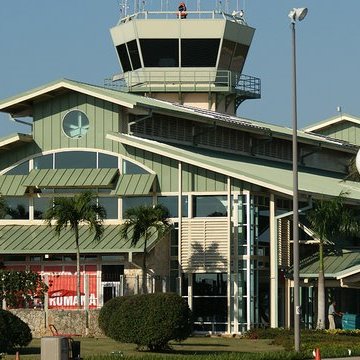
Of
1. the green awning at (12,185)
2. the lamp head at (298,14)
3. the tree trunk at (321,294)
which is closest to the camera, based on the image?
the lamp head at (298,14)

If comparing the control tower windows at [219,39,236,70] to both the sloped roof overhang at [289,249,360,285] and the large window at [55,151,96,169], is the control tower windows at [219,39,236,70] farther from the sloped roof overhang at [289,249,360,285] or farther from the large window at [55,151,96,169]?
the sloped roof overhang at [289,249,360,285]

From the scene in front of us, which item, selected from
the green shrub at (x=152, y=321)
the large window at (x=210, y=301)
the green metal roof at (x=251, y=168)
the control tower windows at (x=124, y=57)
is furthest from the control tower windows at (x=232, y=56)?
the green shrub at (x=152, y=321)

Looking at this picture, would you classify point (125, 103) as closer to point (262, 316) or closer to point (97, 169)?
point (97, 169)

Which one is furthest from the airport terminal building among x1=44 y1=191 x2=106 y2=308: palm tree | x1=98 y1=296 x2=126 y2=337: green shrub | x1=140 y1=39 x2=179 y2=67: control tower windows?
x1=140 y1=39 x2=179 y2=67: control tower windows

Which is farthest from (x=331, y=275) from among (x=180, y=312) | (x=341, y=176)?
(x=341, y=176)

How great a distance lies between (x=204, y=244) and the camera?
5628 centimetres

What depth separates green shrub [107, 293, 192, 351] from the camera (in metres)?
43.3

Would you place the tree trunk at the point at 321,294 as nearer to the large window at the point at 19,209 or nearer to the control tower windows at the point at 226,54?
the large window at the point at 19,209

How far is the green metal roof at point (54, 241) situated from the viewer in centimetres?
5516

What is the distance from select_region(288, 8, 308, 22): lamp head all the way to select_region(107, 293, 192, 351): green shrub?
9639 millimetres

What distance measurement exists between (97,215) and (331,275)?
9.67 m

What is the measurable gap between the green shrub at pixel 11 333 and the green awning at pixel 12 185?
52.8 feet

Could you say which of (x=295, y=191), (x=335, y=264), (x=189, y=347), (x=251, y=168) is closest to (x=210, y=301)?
(x=335, y=264)

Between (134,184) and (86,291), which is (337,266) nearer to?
(134,184)
